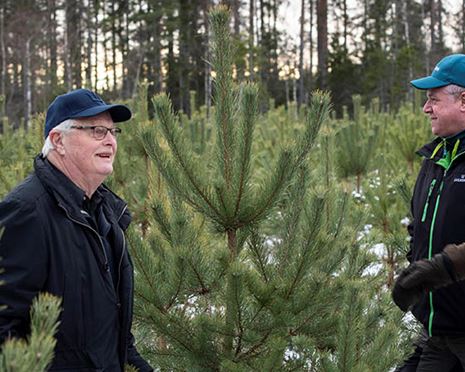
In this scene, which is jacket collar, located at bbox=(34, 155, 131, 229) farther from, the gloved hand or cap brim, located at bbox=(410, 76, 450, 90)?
cap brim, located at bbox=(410, 76, 450, 90)

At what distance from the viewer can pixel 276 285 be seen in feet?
8.55

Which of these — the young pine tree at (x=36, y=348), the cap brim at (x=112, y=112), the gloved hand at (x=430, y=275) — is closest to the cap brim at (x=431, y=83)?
the gloved hand at (x=430, y=275)

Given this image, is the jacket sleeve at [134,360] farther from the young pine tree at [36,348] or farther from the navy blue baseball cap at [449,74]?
the navy blue baseball cap at [449,74]

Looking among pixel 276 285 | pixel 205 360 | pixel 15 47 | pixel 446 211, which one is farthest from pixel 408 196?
pixel 15 47

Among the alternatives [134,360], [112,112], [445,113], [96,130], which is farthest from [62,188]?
[445,113]

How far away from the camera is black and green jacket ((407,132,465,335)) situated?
99.9 inches

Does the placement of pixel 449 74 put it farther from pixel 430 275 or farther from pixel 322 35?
pixel 322 35

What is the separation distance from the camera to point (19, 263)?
184cm

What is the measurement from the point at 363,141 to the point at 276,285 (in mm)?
6731

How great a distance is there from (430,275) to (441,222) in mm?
334

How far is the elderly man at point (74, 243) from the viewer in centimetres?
185

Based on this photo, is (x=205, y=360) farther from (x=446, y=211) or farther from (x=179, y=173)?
(x=446, y=211)

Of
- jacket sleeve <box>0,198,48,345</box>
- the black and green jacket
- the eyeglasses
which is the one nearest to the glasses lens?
the eyeglasses

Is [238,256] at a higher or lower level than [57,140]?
lower
